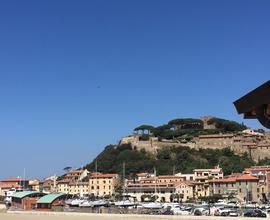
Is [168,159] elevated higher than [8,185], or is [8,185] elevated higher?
[168,159]

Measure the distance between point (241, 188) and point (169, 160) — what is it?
37.8 meters

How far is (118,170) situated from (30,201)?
5603 cm

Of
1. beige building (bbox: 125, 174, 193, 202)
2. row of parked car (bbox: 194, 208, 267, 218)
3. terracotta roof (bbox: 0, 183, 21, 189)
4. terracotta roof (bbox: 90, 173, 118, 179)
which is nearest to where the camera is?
row of parked car (bbox: 194, 208, 267, 218)

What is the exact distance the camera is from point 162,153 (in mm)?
137000

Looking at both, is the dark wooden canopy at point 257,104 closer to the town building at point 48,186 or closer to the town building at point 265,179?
the town building at point 265,179

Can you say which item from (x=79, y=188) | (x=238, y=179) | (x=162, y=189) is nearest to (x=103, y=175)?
(x=79, y=188)

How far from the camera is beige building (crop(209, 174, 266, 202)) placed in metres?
97.2

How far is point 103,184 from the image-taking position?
398ft

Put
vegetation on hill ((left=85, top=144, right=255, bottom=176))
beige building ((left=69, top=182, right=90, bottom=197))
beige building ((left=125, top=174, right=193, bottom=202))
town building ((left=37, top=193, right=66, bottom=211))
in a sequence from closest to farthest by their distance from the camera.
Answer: town building ((left=37, top=193, right=66, bottom=211)) → beige building ((left=125, top=174, right=193, bottom=202)) → beige building ((left=69, top=182, right=90, bottom=197)) → vegetation on hill ((left=85, top=144, right=255, bottom=176))

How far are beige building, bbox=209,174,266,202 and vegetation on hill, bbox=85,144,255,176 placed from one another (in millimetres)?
19993

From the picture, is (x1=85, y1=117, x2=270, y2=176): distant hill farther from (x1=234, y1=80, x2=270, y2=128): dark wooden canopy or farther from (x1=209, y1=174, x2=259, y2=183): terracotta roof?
(x1=234, y1=80, x2=270, y2=128): dark wooden canopy

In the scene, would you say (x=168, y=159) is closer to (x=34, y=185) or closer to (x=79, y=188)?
(x=79, y=188)

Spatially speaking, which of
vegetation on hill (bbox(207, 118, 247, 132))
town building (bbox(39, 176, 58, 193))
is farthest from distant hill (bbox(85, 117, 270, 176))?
vegetation on hill (bbox(207, 118, 247, 132))

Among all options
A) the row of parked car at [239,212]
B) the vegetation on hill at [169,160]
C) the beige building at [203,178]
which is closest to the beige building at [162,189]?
the beige building at [203,178]
